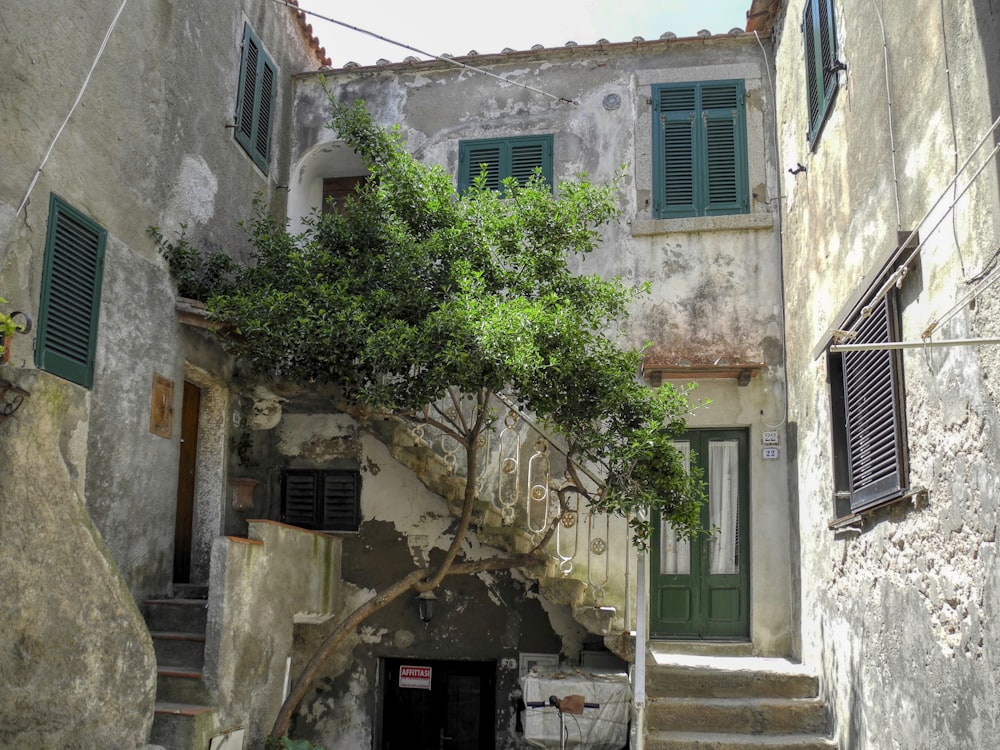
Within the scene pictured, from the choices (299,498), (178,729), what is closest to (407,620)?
(299,498)

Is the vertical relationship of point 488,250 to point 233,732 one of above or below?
above

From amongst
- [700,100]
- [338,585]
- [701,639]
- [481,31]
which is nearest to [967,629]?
[701,639]

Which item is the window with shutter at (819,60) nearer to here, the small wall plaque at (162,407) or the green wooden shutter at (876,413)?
the green wooden shutter at (876,413)

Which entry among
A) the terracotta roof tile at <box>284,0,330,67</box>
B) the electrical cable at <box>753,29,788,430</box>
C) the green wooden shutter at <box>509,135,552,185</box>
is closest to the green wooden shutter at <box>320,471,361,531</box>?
the green wooden shutter at <box>509,135,552,185</box>

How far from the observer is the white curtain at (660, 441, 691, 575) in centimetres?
1055

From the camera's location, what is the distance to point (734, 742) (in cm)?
821

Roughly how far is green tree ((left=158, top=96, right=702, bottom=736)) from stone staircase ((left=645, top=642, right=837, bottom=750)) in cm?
139

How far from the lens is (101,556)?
646 centimetres

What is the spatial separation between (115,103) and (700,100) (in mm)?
6199

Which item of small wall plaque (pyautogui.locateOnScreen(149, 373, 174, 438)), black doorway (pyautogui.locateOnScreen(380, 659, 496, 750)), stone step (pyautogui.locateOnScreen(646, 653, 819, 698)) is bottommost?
black doorway (pyautogui.locateOnScreen(380, 659, 496, 750))

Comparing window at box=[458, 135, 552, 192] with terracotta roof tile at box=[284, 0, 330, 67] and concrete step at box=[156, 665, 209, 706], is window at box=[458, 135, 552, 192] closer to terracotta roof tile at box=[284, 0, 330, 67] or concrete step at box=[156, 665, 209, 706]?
terracotta roof tile at box=[284, 0, 330, 67]

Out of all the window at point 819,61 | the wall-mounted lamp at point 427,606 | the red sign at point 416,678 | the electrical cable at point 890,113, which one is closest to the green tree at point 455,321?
the wall-mounted lamp at point 427,606

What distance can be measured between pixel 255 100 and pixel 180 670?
6229 millimetres

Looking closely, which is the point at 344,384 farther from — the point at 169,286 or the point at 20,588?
the point at 20,588
